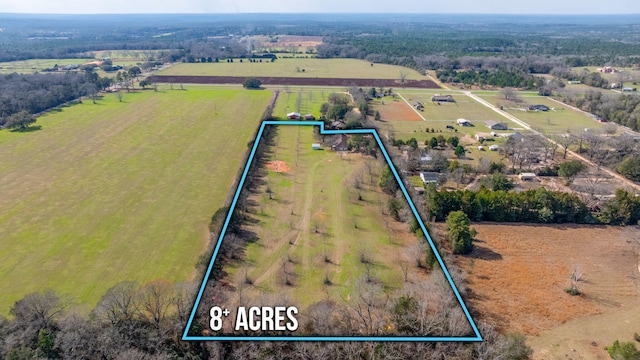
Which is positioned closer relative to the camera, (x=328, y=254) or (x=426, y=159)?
(x=328, y=254)

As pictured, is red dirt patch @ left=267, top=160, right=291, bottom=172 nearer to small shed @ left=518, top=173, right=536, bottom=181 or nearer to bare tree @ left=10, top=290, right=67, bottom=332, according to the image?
bare tree @ left=10, top=290, right=67, bottom=332

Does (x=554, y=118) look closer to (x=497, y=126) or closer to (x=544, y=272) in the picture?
(x=497, y=126)

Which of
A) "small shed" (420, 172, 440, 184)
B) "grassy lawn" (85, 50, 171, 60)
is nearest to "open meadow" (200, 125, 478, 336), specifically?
"small shed" (420, 172, 440, 184)

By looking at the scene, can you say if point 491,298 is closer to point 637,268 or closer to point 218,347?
Answer: point 637,268

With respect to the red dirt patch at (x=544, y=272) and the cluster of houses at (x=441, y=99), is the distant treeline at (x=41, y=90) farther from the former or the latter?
the red dirt patch at (x=544, y=272)

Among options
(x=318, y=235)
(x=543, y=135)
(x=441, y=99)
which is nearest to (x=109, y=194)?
(x=318, y=235)

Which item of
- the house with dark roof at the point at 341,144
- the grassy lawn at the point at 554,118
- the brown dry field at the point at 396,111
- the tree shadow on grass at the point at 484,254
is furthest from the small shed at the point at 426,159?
the grassy lawn at the point at 554,118
